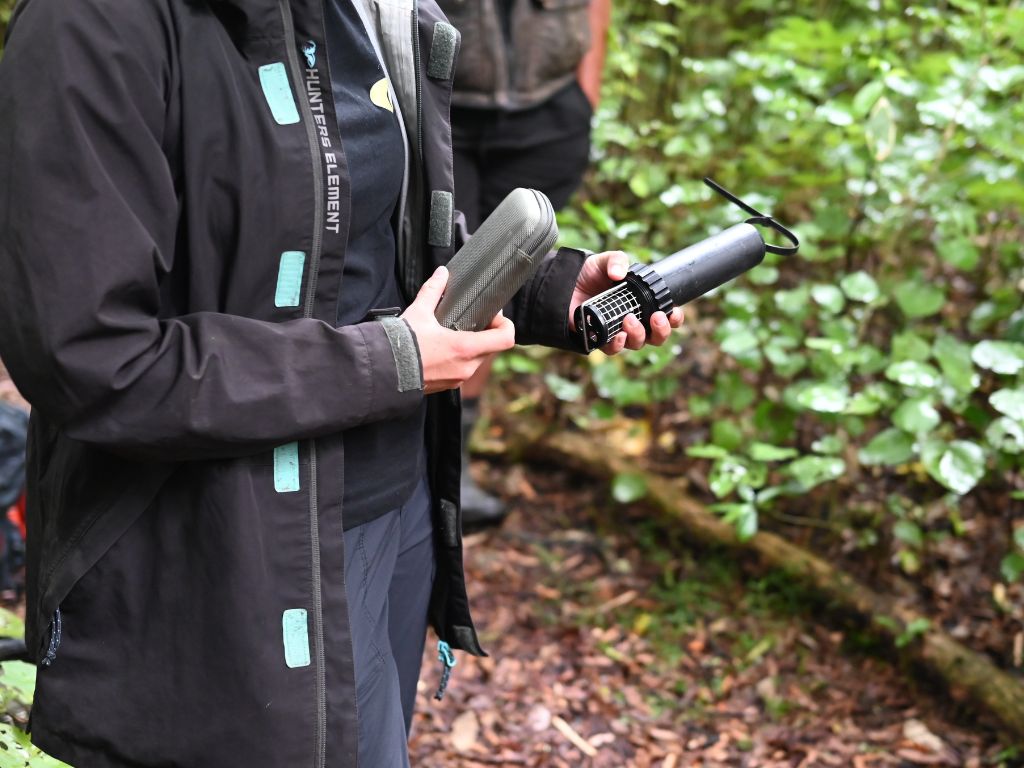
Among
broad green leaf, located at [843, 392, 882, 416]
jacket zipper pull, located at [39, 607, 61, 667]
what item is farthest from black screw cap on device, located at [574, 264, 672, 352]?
broad green leaf, located at [843, 392, 882, 416]

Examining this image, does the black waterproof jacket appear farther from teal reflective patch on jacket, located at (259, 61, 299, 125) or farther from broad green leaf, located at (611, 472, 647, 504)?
broad green leaf, located at (611, 472, 647, 504)

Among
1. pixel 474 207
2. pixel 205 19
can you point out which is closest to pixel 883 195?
pixel 474 207

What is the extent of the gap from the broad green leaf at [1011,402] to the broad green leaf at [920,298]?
0.46 m

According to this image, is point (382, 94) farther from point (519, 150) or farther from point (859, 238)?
point (859, 238)

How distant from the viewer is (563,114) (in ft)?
10.4

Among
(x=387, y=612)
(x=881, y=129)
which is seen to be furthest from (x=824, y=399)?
(x=387, y=612)

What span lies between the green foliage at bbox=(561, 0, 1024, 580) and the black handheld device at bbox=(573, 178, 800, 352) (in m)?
0.98

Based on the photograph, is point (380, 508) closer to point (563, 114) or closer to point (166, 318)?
point (166, 318)

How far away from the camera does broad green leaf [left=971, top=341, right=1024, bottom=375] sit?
2.53 metres

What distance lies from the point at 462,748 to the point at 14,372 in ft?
6.49

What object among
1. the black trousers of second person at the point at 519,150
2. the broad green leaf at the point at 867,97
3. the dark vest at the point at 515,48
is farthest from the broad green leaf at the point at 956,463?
the dark vest at the point at 515,48

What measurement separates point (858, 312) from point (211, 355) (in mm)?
2453

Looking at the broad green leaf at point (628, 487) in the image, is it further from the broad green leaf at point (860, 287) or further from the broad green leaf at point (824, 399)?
the broad green leaf at point (860, 287)

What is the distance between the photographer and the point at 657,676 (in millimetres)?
3092
